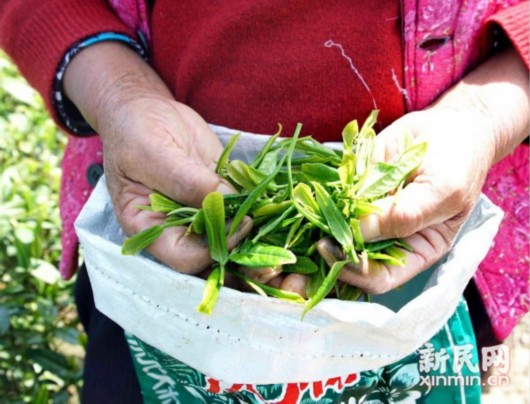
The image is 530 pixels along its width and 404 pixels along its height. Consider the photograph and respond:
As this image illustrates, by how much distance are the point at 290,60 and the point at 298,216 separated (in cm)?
32

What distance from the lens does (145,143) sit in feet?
3.25

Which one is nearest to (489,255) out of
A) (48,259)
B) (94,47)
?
(94,47)

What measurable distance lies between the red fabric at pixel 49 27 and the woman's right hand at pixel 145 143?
0.03 metres

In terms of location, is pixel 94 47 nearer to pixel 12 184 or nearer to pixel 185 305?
pixel 185 305

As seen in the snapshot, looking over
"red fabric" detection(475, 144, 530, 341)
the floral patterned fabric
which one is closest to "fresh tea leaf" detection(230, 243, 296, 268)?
the floral patterned fabric

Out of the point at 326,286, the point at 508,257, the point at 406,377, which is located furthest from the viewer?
the point at 508,257

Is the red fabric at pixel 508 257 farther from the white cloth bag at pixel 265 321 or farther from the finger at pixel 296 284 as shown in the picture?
the finger at pixel 296 284

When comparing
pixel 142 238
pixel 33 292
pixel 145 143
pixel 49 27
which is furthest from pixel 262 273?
pixel 33 292

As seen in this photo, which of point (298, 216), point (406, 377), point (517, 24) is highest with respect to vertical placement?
point (517, 24)

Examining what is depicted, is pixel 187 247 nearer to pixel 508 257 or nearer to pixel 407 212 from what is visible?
pixel 407 212

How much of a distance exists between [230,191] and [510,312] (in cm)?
54

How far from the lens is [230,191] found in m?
0.94

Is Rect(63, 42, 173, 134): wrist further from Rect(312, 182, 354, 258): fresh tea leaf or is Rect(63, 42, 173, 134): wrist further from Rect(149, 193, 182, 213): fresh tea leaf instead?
Rect(312, 182, 354, 258): fresh tea leaf

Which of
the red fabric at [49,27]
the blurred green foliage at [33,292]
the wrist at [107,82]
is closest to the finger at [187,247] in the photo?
the wrist at [107,82]
